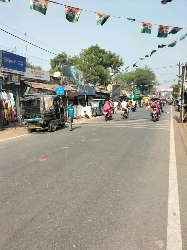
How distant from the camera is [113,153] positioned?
7586mm

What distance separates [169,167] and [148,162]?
0.62 m

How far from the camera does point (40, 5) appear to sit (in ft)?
33.0

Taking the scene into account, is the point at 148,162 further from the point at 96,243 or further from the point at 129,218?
the point at 96,243

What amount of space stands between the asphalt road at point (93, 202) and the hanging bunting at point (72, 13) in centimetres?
751

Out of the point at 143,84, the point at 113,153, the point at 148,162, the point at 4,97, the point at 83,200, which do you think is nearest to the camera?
the point at 83,200

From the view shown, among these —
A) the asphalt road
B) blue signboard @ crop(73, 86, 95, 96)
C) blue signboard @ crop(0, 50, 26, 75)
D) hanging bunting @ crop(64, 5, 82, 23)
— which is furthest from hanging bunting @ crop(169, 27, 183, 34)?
blue signboard @ crop(73, 86, 95, 96)

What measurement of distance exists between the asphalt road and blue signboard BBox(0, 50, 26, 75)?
10.9 meters

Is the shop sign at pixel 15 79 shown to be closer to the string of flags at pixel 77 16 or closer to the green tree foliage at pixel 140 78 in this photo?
the string of flags at pixel 77 16

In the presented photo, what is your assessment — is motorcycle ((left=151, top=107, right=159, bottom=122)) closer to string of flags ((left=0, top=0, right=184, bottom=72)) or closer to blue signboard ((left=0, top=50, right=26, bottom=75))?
string of flags ((left=0, top=0, right=184, bottom=72))

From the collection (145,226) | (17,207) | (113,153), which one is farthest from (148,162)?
(17,207)

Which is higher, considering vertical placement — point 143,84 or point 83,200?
point 143,84

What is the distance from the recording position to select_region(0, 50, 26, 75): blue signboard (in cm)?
1613

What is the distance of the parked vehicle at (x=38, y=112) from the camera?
13.3 metres

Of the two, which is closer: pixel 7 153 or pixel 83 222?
pixel 83 222
